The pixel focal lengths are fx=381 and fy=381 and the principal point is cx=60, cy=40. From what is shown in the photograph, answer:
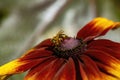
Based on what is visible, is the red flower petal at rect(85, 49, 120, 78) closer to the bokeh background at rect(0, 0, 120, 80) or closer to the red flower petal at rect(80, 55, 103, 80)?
the red flower petal at rect(80, 55, 103, 80)

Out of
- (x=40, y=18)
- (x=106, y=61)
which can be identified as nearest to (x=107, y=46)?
(x=106, y=61)

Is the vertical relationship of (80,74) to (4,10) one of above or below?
below

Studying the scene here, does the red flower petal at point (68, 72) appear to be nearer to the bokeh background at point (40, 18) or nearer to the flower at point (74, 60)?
the flower at point (74, 60)

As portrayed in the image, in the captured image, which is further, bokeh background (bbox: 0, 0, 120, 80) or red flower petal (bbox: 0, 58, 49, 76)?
bokeh background (bbox: 0, 0, 120, 80)

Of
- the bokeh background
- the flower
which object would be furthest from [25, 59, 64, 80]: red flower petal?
the bokeh background

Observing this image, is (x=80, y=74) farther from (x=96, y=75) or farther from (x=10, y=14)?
(x=10, y=14)

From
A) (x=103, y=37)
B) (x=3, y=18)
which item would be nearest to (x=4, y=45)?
(x=3, y=18)
